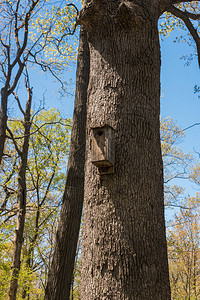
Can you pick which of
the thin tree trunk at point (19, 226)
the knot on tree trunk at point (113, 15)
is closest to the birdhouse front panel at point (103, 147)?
the knot on tree trunk at point (113, 15)

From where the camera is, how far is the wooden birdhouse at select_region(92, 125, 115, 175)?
6.86 feet

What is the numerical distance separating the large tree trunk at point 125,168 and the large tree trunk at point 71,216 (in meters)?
2.69

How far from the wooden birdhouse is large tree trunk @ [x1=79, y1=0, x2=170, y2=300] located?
0.06 meters

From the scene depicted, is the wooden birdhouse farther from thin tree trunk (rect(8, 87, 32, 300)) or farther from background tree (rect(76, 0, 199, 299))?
thin tree trunk (rect(8, 87, 32, 300))

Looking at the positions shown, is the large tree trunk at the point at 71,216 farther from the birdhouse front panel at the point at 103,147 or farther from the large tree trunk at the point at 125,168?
the birdhouse front panel at the point at 103,147

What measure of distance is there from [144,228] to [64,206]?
3110mm

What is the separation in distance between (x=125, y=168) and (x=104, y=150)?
20 cm

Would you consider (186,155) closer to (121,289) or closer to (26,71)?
(26,71)

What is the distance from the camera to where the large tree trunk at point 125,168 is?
74.5 inches

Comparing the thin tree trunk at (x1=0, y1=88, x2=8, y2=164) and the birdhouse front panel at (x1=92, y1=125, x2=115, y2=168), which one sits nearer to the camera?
the birdhouse front panel at (x1=92, y1=125, x2=115, y2=168)

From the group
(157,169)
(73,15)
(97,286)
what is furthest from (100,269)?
(73,15)

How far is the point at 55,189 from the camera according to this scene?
17016 millimetres

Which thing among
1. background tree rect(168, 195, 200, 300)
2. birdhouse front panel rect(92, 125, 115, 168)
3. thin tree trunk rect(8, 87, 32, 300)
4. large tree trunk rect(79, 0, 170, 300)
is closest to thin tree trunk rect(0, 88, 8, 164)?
thin tree trunk rect(8, 87, 32, 300)

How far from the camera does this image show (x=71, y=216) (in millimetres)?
4855
